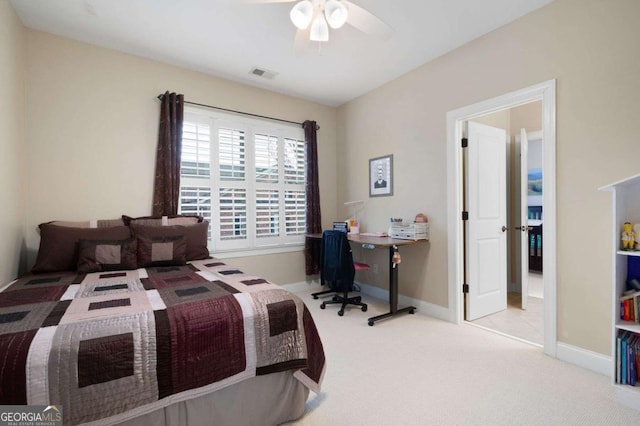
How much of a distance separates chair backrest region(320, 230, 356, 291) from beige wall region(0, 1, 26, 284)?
2676mm

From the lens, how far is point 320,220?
4430 millimetres

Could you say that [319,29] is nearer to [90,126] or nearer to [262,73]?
[262,73]

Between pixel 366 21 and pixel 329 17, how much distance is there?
27 centimetres

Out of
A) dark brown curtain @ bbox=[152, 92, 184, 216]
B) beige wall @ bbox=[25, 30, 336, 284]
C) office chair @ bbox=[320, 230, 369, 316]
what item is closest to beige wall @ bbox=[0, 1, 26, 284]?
beige wall @ bbox=[25, 30, 336, 284]

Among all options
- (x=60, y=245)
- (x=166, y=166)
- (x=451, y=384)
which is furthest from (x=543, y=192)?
(x=60, y=245)

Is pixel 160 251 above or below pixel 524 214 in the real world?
below

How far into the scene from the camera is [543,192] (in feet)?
7.96

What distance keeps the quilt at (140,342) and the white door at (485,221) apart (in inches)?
87.3

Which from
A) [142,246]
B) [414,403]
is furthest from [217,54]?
[414,403]

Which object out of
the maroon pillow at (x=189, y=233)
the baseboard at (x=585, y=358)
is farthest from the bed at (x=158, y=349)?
the baseboard at (x=585, y=358)

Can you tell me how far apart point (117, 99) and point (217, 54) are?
44.1 inches

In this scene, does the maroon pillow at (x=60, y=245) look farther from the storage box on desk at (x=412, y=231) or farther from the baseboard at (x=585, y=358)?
the baseboard at (x=585, y=358)

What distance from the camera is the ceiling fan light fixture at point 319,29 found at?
2031 mm

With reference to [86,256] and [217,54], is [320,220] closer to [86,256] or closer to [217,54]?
[217,54]
